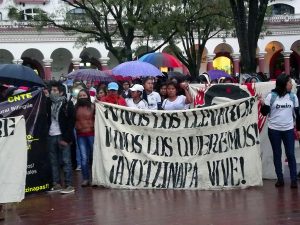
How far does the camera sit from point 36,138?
9469 mm

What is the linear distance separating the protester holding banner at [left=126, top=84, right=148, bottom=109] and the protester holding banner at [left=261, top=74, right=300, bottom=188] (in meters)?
2.25

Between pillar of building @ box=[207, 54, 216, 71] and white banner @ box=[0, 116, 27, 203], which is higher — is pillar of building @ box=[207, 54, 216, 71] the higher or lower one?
the higher one

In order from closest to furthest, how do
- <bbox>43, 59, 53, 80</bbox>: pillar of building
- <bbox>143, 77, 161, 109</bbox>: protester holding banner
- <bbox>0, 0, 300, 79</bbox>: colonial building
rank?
<bbox>143, 77, 161, 109</bbox>: protester holding banner → <bbox>0, 0, 300, 79</bbox>: colonial building → <bbox>43, 59, 53, 80</bbox>: pillar of building

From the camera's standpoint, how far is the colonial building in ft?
140

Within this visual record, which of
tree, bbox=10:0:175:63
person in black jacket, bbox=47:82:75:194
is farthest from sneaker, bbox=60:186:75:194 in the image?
tree, bbox=10:0:175:63

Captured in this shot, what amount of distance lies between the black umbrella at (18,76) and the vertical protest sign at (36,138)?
303mm

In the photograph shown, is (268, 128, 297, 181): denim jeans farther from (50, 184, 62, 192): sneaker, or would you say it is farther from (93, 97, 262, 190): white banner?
(50, 184, 62, 192): sneaker

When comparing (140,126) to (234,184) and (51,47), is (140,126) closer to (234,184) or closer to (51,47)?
(234,184)

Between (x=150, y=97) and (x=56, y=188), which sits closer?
(x=56, y=188)

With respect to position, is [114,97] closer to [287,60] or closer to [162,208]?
[162,208]

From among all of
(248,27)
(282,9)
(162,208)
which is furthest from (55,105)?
(282,9)

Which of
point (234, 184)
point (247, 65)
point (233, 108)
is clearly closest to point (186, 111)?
point (233, 108)

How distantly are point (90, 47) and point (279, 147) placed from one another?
3608cm

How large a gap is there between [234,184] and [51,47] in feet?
115
